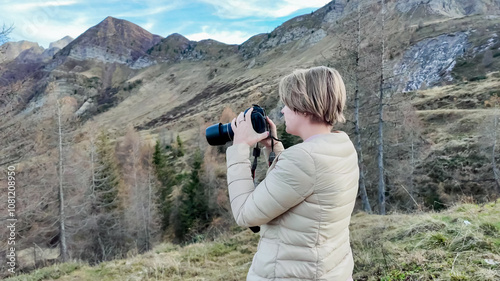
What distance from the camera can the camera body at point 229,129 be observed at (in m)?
1.39

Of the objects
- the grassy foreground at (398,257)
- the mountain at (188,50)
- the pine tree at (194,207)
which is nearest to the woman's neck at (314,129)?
the grassy foreground at (398,257)

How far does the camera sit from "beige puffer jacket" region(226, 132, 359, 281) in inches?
43.0

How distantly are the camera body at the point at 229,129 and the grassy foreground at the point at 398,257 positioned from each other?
7.72 ft

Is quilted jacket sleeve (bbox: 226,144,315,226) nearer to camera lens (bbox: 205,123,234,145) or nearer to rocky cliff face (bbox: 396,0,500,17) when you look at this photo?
camera lens (bbox: 205,123,234,145)

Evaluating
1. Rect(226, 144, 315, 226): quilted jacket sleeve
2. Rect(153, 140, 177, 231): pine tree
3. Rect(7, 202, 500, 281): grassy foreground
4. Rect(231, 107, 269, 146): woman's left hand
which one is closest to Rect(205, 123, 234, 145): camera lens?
Rect(231, 107, 269, 146): woman's left hand

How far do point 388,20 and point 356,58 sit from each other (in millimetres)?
1997

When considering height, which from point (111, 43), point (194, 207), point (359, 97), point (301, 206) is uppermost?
point (111, 43)

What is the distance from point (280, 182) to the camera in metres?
1.10

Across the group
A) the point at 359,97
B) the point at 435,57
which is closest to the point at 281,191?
the point at 359,97

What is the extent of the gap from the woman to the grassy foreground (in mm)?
2067

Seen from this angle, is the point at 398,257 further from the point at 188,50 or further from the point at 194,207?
the point at 188,50

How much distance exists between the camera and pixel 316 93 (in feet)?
3.89

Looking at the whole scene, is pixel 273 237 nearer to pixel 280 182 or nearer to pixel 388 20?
pixel 280 182

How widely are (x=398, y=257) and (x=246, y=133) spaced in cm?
290
